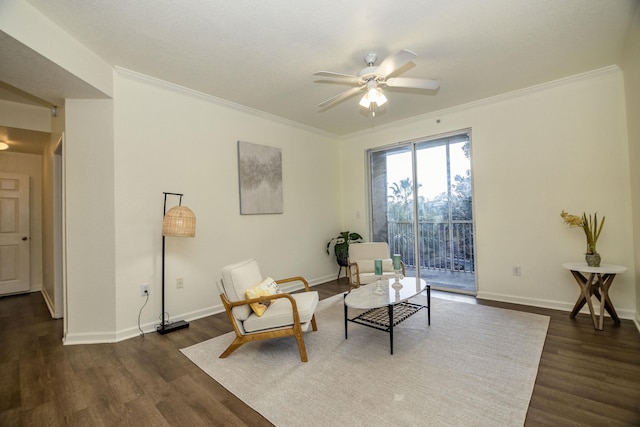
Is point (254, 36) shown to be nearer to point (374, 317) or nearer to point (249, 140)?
point (249, 140)

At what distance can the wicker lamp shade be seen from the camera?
3.00m

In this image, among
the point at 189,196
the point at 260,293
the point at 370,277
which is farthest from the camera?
the point at 370,277

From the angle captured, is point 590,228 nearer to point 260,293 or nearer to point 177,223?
point 260,293

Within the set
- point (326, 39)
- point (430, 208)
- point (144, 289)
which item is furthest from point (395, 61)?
point (144, 289)

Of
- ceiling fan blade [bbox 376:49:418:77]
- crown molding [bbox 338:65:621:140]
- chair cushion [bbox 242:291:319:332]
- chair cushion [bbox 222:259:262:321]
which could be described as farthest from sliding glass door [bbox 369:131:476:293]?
chair cushion [bbox 222:259:262:321]

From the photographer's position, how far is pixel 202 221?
143 inches

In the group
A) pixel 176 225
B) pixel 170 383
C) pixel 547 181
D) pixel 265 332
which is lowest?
pixel 170 383

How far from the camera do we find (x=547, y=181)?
12.0 feet

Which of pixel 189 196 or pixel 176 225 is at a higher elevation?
pixel 189 196

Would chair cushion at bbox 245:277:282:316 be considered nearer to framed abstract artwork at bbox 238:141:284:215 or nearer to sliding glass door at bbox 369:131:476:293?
framed abstract artwork at bbox 238:141:284:215

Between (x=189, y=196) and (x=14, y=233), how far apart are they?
3840 millimetres

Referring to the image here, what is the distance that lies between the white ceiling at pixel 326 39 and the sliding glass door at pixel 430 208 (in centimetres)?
125

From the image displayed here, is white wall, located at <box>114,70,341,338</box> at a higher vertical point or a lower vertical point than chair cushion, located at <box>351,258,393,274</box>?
higher

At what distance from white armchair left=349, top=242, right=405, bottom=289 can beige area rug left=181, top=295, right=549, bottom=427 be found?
0.75 metres
